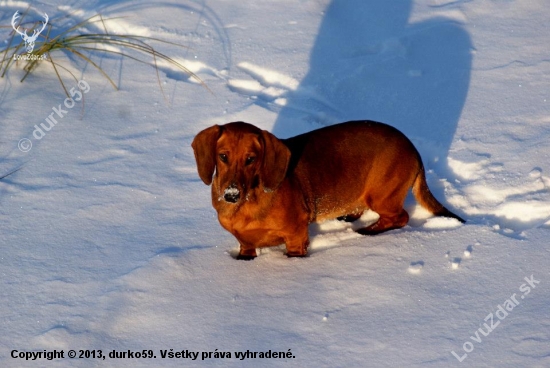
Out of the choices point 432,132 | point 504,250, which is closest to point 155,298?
point 504,250

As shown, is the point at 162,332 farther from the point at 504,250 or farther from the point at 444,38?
the point at 444,38

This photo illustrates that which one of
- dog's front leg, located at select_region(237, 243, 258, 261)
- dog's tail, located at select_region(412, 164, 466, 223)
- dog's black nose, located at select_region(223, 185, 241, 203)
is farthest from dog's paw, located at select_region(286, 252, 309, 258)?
dog's tail, located at select_region(412, 164, 466, 223)

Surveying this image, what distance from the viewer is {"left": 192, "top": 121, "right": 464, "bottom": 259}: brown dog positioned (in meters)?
3.38

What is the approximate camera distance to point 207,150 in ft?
11.2

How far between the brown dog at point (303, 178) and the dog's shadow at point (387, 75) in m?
0.66

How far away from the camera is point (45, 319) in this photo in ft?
11.0

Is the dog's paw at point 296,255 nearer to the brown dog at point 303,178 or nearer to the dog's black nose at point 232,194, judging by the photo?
the brown dog at point 303,178

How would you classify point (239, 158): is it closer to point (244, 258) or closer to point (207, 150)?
point (207, 150)

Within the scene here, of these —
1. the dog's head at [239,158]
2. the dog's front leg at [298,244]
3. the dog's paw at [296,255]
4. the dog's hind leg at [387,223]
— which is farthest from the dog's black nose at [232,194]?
the dog's hind leg at [387,223]

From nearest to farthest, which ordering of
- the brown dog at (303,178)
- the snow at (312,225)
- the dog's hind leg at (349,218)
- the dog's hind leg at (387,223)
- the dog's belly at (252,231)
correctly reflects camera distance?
the snow at (312,225) < the brown dog at (303,178) < the dog's belly at (252,231) < the dog's hind leg at (387,223) < the dog's hind leg at (349,218)

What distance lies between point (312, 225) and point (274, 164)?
760 mm

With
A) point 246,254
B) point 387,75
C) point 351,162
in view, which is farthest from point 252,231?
point 387,75

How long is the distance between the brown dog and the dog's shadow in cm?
66

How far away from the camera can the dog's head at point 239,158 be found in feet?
10.9
